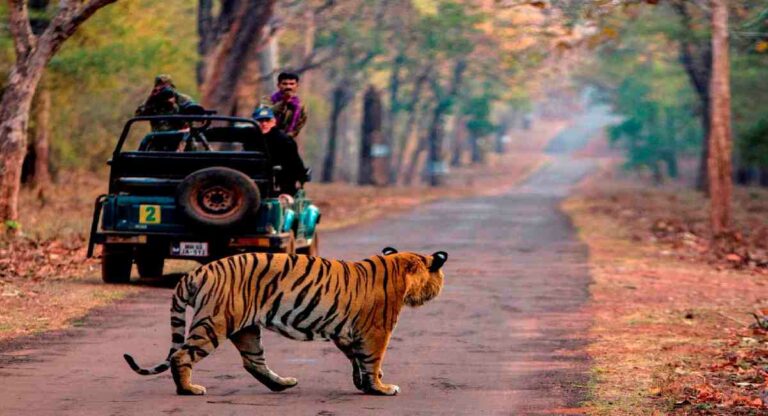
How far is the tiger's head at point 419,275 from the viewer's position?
923 centimetres

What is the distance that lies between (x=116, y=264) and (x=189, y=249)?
1008mm

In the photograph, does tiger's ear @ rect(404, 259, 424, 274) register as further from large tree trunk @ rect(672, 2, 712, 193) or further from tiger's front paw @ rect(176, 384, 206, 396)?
large tree trunk @ rect(672, 2, 712, 193)

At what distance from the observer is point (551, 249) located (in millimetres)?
24109

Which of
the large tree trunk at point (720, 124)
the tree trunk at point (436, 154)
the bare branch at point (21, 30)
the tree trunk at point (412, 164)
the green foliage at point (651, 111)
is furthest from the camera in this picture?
the green foliage at point (651, 111)

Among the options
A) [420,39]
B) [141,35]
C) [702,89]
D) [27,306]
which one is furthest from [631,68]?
[27,306]

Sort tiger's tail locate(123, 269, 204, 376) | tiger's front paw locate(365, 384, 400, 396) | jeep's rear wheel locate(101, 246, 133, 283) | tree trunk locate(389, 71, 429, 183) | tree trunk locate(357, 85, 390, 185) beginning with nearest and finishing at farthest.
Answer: tiger's tail locate(123, 269, 204, 376) → tiger's front paw locate(365, 384, 400, 396) → jeep's rear wheel locate(101, 246, 133, 283) → tree trunk locate(357, 85, 390, 185) → tree trunk locate(389, 71, 429, 183)

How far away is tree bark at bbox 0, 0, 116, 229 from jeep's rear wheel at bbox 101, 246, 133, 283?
4.29 meters

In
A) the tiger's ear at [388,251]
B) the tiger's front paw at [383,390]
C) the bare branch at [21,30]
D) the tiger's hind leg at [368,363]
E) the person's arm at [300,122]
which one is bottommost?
the tiger's front paw at [383,390]

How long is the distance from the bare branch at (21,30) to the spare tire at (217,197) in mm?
5624

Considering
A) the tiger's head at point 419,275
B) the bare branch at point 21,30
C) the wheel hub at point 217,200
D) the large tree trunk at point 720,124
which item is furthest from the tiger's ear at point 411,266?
the large tree trunk at point 720,124

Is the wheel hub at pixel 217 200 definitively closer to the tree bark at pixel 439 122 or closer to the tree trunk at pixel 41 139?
the tree trunk at pixel 41 139

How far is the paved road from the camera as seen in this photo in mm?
8844

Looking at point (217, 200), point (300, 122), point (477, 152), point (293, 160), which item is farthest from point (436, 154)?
point (217, 200)

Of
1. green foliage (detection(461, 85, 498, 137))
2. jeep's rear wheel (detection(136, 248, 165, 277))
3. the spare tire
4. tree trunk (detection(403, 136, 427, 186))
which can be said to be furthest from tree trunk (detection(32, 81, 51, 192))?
green foliage (detection(461, 85, 498, 137))
